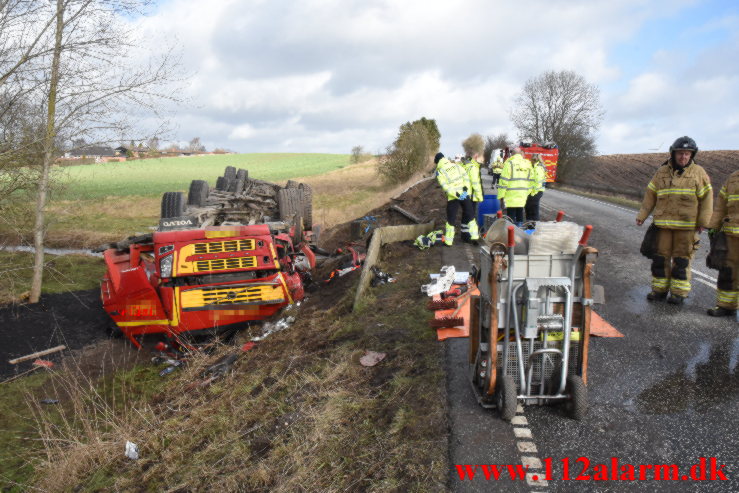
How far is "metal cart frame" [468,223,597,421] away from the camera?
3479 millimetres

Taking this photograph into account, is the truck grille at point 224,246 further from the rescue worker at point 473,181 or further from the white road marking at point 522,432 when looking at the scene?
the white road marking at point 522,432

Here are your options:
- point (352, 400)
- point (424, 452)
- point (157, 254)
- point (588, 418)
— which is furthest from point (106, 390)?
point (588, 418)

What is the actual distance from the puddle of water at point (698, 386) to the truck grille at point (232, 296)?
480 centimetres

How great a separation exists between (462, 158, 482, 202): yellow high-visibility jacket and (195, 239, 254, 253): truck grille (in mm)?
3854

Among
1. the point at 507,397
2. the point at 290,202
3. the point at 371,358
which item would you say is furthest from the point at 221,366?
the point at 290,202

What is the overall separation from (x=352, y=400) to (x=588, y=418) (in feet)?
5.94

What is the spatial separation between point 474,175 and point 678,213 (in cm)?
364

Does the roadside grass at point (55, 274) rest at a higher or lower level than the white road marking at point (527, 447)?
lower

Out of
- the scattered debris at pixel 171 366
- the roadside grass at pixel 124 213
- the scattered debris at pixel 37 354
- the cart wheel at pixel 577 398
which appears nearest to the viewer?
the cart wheel at pixel 577 398

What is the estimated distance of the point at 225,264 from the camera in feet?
23.6

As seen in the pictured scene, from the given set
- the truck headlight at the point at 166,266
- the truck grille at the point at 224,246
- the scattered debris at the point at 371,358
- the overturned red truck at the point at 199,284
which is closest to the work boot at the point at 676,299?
the scattered debris at the point at 371,358

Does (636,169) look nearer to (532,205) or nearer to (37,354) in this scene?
(532,205)

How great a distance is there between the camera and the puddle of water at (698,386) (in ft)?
12.5

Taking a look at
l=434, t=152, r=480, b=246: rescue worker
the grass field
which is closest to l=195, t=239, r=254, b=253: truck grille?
l=434, t=152, r=480, b=246: rescue worker
